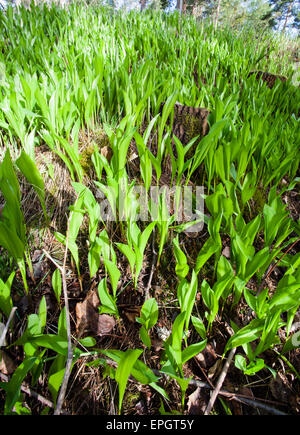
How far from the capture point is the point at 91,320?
2.67 feet

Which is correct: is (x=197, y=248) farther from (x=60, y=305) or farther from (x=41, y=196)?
(x=41, y=196)

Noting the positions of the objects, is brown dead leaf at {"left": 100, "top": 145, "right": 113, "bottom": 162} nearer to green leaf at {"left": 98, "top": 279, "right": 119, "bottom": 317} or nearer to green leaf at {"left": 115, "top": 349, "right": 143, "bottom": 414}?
green leaf at {"left": 98, "top": 279, "right": 119, "bottom": 317}

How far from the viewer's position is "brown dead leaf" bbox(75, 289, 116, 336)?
798mm

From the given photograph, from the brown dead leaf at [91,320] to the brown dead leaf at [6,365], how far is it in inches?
8.0

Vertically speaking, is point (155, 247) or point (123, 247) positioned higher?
point (123, 247)

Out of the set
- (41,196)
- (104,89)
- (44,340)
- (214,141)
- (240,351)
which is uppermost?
(104,89)

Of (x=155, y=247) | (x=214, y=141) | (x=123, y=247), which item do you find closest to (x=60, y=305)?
(x=123, y=247)

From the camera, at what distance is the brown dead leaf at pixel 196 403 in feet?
2.18

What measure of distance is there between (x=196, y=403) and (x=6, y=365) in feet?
1.90

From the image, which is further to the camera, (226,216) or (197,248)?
(197,248)

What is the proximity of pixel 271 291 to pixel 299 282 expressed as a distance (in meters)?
0.29

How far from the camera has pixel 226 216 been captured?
97 centimetres

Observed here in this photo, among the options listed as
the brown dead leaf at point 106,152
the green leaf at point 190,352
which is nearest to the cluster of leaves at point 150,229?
the green leaf at point 190,352
